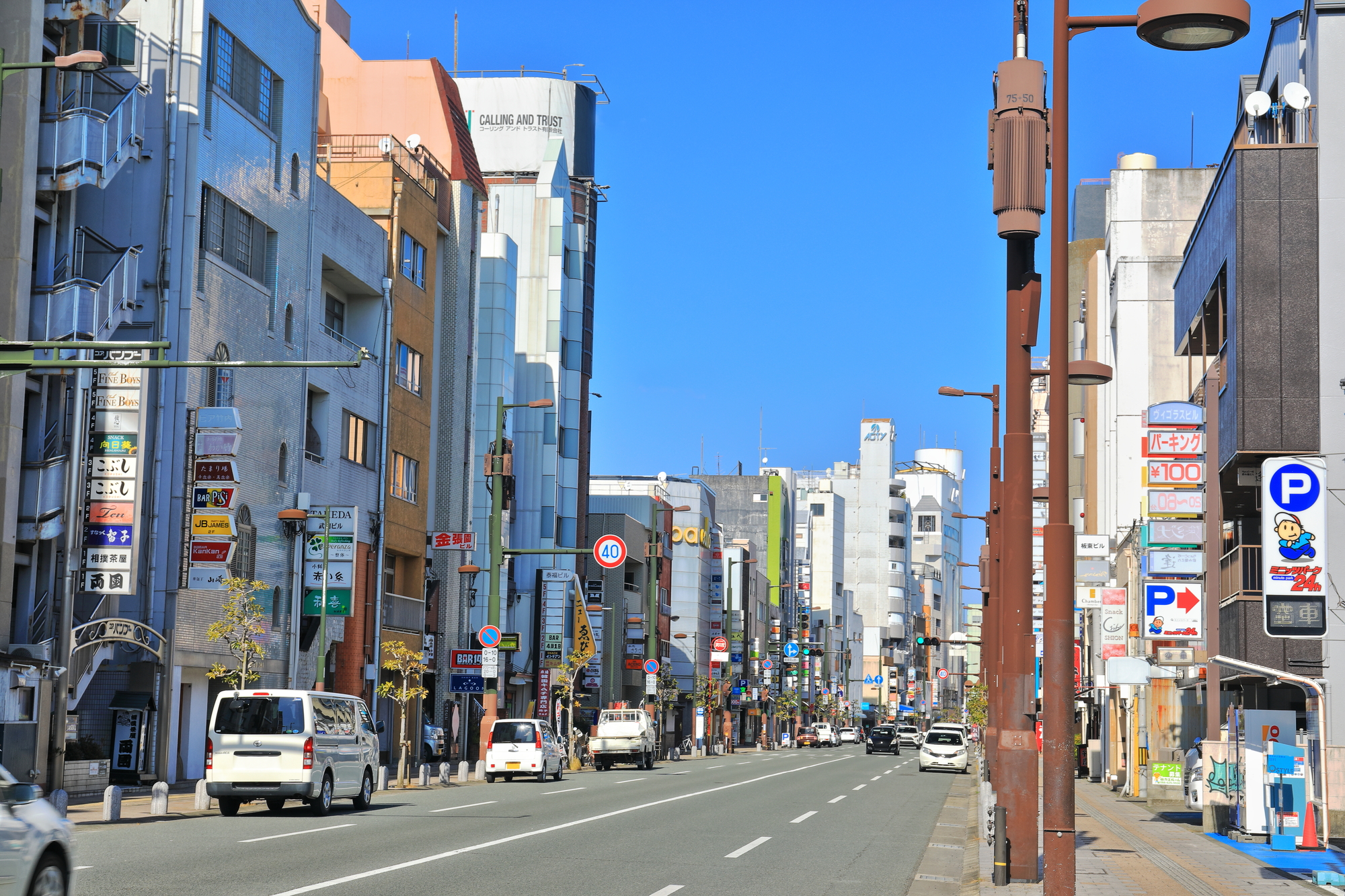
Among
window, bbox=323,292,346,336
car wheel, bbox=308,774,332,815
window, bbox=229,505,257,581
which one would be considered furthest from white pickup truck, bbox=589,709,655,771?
car wheel, bbox=308,774,332,815

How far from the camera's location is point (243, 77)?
136 ft

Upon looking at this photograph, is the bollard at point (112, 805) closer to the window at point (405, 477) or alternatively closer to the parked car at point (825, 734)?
the window at point (405, 477)

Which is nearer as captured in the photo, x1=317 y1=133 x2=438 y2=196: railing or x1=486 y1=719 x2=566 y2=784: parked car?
x1=486 y1=719 x2=566 y2=784: parked car

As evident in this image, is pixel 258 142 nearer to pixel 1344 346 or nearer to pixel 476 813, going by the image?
pixel 476 813

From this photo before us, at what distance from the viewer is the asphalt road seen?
1520cm

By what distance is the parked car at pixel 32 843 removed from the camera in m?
10.0

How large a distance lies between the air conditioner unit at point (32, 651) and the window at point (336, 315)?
2139 centimetres

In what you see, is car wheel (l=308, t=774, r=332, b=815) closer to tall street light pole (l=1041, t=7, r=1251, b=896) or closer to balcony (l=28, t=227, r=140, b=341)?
balcony (l=28, t=227, r=140, b=341)

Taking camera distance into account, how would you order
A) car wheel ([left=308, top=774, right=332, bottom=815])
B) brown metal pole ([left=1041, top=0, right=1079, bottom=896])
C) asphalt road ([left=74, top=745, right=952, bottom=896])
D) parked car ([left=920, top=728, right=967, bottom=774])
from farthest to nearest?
parked car ([left=920, top=728, right=967, bottom=774]), car wheel ([left=308, top=774, right=332, bottom=815]), asphalt road ([left=74, top=745, right=952, bottom=896]), brown metal pole ([left=1041, top=0, right=1079, bottom=896])

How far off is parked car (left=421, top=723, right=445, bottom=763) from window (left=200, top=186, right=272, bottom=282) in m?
18.0

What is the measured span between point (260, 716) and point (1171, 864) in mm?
14170

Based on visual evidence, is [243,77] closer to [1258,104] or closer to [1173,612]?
[1258,104]

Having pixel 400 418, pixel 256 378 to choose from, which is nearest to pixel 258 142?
pixel 256 378

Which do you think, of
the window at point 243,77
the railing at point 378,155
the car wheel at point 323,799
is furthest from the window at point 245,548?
the railing at point 378,155
